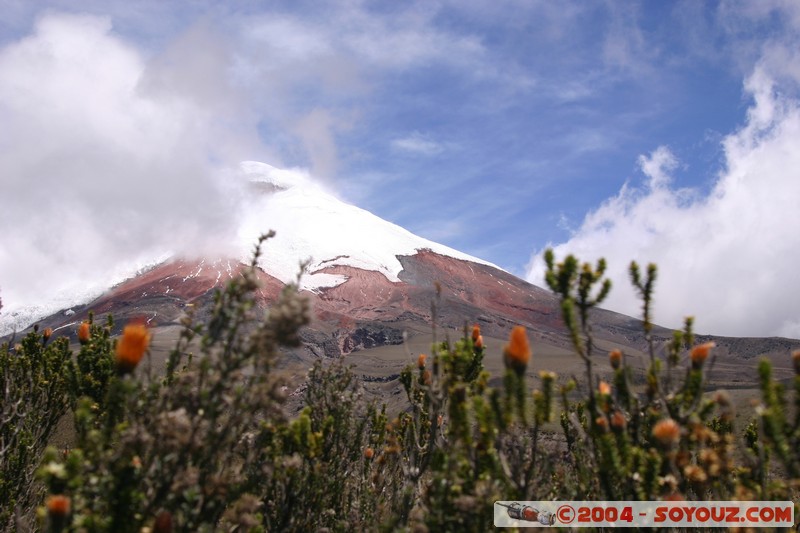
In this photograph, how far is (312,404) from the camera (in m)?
5.59

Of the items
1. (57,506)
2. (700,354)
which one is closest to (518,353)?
(700,354)

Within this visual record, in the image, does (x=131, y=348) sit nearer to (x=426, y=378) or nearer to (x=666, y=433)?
(x=666, y=433)

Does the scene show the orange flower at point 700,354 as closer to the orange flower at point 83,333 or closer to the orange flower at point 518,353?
the orange flower at point 518,353

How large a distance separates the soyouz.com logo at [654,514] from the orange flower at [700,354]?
2.27 ft

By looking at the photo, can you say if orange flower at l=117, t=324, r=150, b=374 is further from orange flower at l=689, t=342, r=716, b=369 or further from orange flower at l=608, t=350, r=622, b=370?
orange flower at l=689, t=342, r=716, b=369

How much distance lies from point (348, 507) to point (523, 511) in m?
3.83

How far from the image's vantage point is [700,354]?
2898 millimetres

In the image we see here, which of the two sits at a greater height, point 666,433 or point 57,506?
point 666,433

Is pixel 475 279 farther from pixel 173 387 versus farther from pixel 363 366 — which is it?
pixel 173 387

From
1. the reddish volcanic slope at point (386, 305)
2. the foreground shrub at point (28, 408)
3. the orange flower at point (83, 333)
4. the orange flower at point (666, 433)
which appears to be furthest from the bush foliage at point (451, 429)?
the reddish volcanic slope at point (386, 305)

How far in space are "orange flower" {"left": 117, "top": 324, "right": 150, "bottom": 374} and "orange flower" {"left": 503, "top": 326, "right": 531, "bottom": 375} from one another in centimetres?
165

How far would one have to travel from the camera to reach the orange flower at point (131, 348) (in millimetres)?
2395

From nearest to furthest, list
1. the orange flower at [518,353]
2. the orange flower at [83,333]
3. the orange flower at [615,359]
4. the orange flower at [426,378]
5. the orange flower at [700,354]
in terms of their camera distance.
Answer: the orange flower at [518,353]
the orange flower at [700,354]
the orange flower at [615,359]
the orange flower at [83,333]
the orange flower at [426,378]

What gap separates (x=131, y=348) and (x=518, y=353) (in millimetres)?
1739
